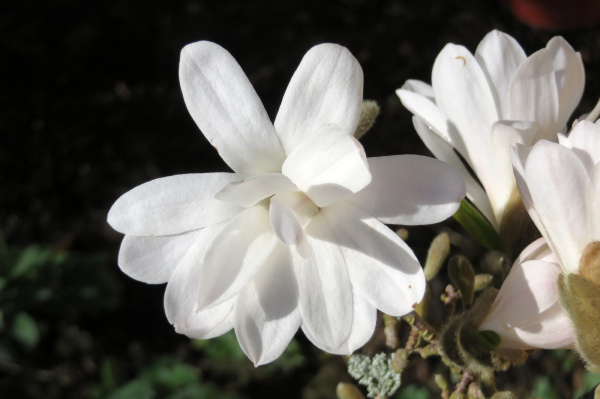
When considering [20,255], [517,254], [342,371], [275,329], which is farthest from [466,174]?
[20,255]

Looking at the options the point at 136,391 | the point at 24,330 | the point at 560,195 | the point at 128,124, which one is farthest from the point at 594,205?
the point at 128,124

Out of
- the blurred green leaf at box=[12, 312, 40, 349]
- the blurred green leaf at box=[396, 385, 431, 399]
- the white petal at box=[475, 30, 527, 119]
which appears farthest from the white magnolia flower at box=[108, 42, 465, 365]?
the blurred green leaf at box=[12, 312, 40, 349]

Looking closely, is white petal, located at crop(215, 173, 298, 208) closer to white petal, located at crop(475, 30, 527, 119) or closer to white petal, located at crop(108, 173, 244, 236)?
white petal, located at crop(108, 173, 244, 236)

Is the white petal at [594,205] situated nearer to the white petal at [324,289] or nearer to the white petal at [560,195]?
the white petal at [560,195]

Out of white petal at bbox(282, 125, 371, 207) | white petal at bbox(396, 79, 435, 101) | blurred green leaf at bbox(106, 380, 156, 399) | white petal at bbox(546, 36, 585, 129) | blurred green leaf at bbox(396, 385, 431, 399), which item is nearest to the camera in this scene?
white petal at bbox(282, 125, 371, 207)

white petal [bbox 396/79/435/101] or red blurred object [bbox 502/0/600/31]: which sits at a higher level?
white petal [bbox 396/79/435/101]

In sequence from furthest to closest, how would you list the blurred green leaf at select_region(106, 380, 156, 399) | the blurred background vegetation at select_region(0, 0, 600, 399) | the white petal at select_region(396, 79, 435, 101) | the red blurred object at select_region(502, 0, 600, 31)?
the red blurred object at select_region(502, 0, 600, 31)
the blurred background vegetation at select_region(0, 0, 600, 399)
the blurred green leaf at select_region(106, 380, 156, 399)
the white petal at select_region(396, 79, 435, 101)

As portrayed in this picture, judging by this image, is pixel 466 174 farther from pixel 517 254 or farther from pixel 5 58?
pixel 5 58

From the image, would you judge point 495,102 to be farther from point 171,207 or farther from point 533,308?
point 171,207
